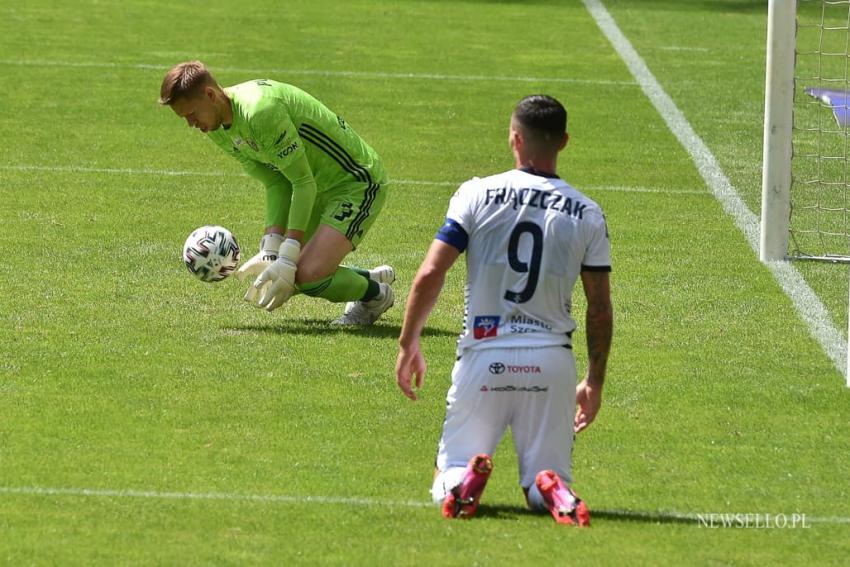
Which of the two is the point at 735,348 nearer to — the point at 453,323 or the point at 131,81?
the point at 453,323

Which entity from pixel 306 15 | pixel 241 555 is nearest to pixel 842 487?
pixel 241 555

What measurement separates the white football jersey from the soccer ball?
3717mm

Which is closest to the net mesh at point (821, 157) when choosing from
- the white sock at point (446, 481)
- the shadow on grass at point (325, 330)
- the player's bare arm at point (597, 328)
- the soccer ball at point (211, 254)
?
the shadow on grass at point (325, 330)

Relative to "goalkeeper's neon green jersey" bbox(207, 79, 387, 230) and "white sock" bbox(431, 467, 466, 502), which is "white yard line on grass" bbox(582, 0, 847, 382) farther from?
"white sock" bbox(431, 467, 466, 502)

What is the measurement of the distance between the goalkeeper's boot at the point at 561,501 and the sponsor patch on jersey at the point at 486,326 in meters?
0.58

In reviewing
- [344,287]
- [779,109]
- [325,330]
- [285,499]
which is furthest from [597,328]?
[779,109]

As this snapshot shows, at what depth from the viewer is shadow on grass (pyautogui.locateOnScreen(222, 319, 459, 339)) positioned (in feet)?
31.5

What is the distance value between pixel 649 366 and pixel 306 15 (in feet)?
46.5

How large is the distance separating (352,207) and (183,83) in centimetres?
140

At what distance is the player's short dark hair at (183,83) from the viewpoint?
8.88 metres

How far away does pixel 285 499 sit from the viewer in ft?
21.8

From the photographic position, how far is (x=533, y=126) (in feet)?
20.6
